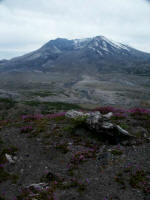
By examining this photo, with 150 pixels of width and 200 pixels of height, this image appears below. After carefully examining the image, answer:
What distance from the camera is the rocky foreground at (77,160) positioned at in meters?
6.60

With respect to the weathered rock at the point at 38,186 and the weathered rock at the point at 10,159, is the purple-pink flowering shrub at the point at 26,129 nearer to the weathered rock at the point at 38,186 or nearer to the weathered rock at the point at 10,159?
the weathered rock at the point at 10,159

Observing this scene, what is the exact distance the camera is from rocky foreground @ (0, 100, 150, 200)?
260 inches

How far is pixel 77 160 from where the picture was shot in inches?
338

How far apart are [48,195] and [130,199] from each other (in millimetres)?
2893

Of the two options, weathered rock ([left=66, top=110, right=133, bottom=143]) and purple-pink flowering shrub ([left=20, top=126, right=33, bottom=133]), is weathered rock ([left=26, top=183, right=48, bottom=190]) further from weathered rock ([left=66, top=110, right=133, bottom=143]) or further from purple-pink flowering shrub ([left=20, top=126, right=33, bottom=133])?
purple-pink flowering shrub ([left=20, top=126, right=33, bottom=133])

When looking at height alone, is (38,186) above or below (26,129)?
below

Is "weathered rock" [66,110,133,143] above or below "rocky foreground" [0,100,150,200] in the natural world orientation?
above

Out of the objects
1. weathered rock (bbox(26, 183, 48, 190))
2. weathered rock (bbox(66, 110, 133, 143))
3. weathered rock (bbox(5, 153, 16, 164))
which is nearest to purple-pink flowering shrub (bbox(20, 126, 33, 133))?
weathered rock (bbox(5, 153, 16, 164))

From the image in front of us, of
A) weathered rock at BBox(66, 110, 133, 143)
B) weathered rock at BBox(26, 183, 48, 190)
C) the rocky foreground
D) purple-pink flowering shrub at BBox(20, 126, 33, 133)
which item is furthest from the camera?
purple-pink flowering shrub at BBox(20, 126, 33, 133)

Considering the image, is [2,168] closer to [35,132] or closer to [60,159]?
[60,159]

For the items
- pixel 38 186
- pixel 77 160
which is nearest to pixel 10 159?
pixel 38 186

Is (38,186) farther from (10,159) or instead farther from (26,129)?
(26,129)

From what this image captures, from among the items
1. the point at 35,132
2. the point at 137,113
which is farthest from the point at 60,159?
the point at 137,113

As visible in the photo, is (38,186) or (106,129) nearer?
(38,186)
